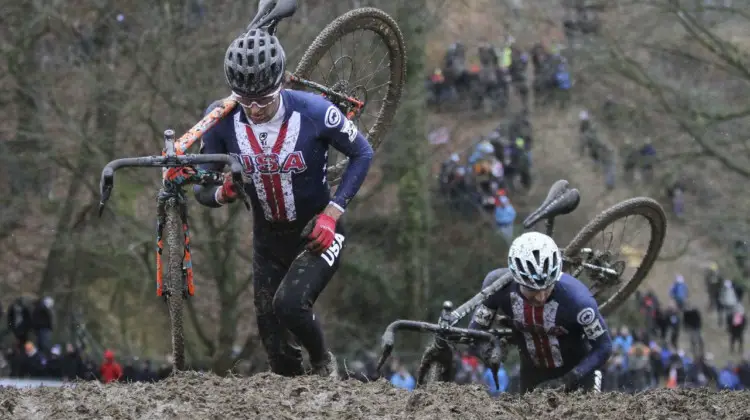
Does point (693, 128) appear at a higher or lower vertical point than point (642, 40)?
lower

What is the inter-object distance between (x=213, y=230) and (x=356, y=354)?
13.6 ft

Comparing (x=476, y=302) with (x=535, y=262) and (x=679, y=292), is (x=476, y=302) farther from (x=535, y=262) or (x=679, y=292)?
(x=679, y=292)

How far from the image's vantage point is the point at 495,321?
11.3m

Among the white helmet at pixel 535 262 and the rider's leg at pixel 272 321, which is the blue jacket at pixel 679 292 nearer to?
the white helmet at pixel 535 262

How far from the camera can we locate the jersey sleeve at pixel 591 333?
1050 cm

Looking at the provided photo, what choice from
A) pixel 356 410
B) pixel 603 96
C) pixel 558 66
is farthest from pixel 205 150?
pixel 558 66

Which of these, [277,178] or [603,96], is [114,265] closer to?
[603,96]

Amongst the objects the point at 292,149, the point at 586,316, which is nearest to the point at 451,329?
the point at 586,316

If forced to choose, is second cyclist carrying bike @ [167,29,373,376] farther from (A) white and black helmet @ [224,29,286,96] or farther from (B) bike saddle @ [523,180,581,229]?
(B) bike saddle @ [523,180,581,229]

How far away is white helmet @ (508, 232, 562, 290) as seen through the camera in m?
10.2

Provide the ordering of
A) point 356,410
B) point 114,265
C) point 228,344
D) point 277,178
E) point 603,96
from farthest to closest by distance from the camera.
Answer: point 603,96, point 114,265, point 228,344, point 277,178, point 356,410

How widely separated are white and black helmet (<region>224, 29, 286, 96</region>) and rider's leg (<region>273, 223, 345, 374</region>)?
135 centimetres

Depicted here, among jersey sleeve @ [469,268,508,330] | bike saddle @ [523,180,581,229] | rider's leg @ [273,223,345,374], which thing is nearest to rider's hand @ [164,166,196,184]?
rider's leg @ [273,223,345,374]

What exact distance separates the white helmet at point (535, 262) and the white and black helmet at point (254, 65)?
2.20 meters
